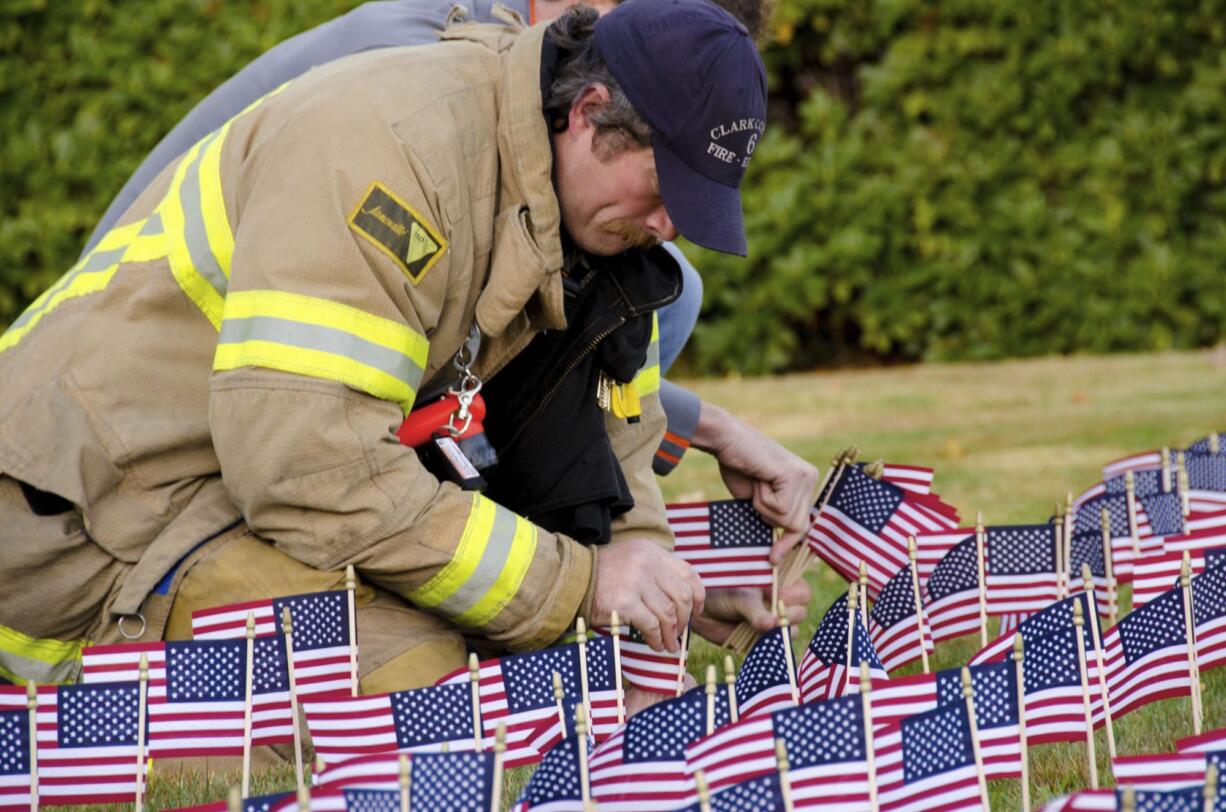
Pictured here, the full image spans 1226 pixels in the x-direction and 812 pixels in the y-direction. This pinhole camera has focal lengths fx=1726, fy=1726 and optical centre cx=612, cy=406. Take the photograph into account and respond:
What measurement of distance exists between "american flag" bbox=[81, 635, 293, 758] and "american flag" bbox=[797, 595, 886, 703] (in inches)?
46.2

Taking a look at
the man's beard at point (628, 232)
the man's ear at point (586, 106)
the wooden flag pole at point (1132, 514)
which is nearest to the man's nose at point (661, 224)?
the man's beard at point (628, 232)

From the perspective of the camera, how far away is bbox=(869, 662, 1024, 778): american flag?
304 centimetres

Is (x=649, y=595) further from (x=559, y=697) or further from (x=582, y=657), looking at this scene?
(x=559, y=697)

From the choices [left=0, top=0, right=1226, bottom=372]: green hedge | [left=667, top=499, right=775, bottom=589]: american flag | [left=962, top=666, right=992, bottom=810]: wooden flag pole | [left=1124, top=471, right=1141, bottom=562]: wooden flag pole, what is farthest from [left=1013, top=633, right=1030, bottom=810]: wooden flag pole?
[left=0, top=0, right=1226, bottom=372]: green hedge

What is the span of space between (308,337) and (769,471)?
1628mm

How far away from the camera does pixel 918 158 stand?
32.4 ft

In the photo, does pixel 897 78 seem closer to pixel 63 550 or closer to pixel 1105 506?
pixel 1105 506

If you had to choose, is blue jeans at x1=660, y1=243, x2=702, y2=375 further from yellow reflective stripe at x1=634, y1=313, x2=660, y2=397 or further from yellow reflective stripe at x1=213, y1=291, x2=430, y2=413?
yellow reflective stripe at x1=213, y1=291, x2=430, y2=413

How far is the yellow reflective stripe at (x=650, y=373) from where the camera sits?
4332mm

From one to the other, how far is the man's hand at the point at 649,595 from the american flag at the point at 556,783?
91 cm

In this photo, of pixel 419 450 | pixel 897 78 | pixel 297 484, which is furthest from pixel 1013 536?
pixel 897 78

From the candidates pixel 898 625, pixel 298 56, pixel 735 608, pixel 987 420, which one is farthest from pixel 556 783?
pixel 987 420

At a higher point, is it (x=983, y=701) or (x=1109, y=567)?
(x=983, y=701)

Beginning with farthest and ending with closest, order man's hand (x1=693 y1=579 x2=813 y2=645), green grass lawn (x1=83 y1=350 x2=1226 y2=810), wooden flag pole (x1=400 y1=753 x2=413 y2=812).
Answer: green grass lawn (x1=83 y1=350 x2=1226 y2=810), man's hand (x1=693 y1=579 x2=813 y2=645), wooden flag pole (x1=400 y1=753 x2=413 y2=812)
